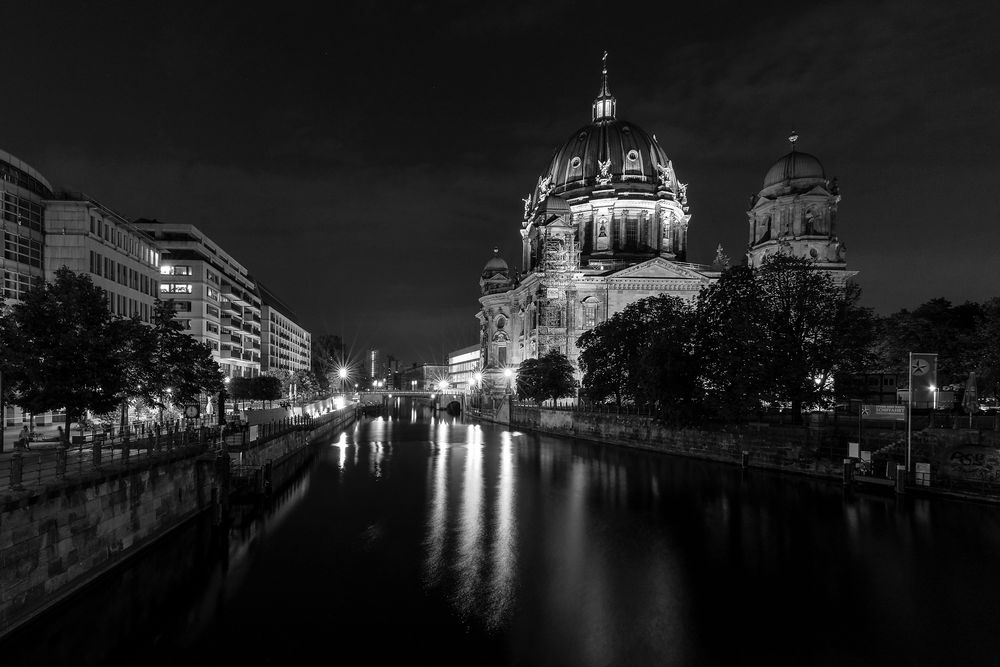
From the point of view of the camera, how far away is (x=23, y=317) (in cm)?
2850

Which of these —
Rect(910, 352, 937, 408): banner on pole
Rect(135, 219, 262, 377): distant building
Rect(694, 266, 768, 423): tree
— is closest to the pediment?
Rect(694, 266, 768, 423): tree

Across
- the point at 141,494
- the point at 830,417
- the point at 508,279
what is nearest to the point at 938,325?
the point at 830,417

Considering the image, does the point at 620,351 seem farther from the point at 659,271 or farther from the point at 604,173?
the point at 604,173

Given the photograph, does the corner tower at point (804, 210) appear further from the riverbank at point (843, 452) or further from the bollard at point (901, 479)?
the bollard at point (901, 479)

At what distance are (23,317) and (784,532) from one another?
36.5 m

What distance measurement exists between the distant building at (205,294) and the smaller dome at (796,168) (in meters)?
77.5

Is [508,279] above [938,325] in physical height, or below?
above

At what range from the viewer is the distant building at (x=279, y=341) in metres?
134

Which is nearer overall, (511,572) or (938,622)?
(938,622)

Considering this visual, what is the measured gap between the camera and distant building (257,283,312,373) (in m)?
134

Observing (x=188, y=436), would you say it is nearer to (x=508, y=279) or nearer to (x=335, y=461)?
(x=335, y=461)

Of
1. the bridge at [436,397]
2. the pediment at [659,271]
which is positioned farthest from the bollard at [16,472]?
the bridge at [436,397]

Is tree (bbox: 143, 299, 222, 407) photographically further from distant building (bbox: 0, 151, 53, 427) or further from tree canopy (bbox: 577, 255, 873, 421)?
tree canopy (bbox: 577, 255, 873, 421)

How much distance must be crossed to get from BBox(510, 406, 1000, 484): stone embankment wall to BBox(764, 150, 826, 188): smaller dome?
44676mm
